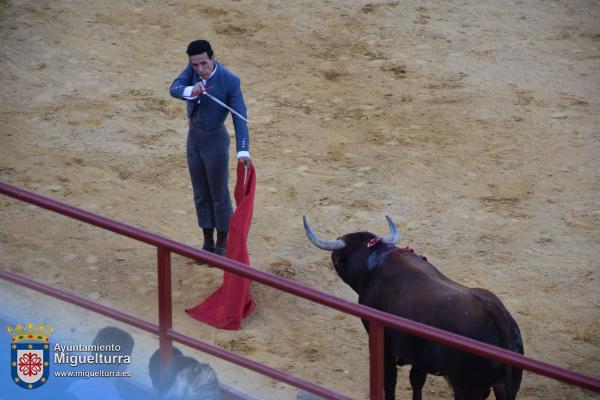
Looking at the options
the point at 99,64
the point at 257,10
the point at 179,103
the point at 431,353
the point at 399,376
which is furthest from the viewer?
the point at 257,10

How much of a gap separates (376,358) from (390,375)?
1.59 m

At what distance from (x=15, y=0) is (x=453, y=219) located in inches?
236

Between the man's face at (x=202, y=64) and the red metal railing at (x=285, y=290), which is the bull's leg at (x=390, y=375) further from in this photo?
the man's face at (x=202, y=64)

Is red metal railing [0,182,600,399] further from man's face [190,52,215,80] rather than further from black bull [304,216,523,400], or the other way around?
man's face [190,52,215,80]

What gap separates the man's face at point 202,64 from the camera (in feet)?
20.5

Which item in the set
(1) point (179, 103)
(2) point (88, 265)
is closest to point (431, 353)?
(2) point (88, 265)

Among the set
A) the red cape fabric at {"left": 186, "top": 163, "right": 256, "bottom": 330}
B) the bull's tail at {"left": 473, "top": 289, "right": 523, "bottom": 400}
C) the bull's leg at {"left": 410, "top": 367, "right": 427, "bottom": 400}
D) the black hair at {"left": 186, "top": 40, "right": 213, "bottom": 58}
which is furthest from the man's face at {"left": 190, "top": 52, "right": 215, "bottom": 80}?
the bull's tail at {"left": 473, "top": 289, "right": 523, "bottom": 400}

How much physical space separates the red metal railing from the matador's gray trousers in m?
2.32

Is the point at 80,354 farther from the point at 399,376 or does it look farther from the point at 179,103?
the point at 179,103

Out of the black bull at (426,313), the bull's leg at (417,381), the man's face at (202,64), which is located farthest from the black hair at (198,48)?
the bull's leg at (417,381)

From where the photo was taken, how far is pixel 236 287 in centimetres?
626

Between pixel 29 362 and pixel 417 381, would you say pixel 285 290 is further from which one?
pixel 417 381

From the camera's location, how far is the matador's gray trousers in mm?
6602

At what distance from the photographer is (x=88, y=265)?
687 cm
